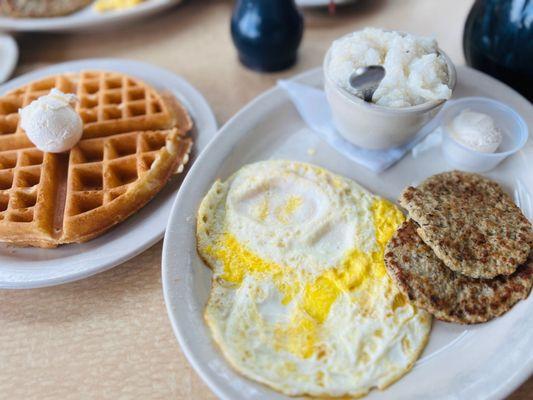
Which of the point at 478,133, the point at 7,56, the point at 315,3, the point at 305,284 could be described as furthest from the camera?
the point at 315,3

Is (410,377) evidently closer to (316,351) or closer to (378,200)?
(316,351)

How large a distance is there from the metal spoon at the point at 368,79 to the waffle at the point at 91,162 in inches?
25.4

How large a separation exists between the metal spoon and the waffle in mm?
645

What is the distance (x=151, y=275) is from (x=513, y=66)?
1.47m

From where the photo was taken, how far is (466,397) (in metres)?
0.97

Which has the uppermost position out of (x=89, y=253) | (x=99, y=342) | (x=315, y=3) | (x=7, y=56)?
(x=315, y=3)

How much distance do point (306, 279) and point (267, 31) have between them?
1.13 metres

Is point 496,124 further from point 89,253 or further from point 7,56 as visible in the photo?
point 7,56

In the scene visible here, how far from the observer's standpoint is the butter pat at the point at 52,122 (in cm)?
138

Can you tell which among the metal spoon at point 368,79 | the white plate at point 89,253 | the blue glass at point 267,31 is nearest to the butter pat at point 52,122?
the white plate at point 89,253

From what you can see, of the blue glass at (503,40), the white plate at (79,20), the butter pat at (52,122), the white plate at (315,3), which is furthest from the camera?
the white plate at (315,3)

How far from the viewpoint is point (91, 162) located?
1547 millimetres

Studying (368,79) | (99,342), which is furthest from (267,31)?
(99,342)

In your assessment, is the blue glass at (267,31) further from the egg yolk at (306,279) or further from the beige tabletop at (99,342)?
the egg yolk at (306,279)
